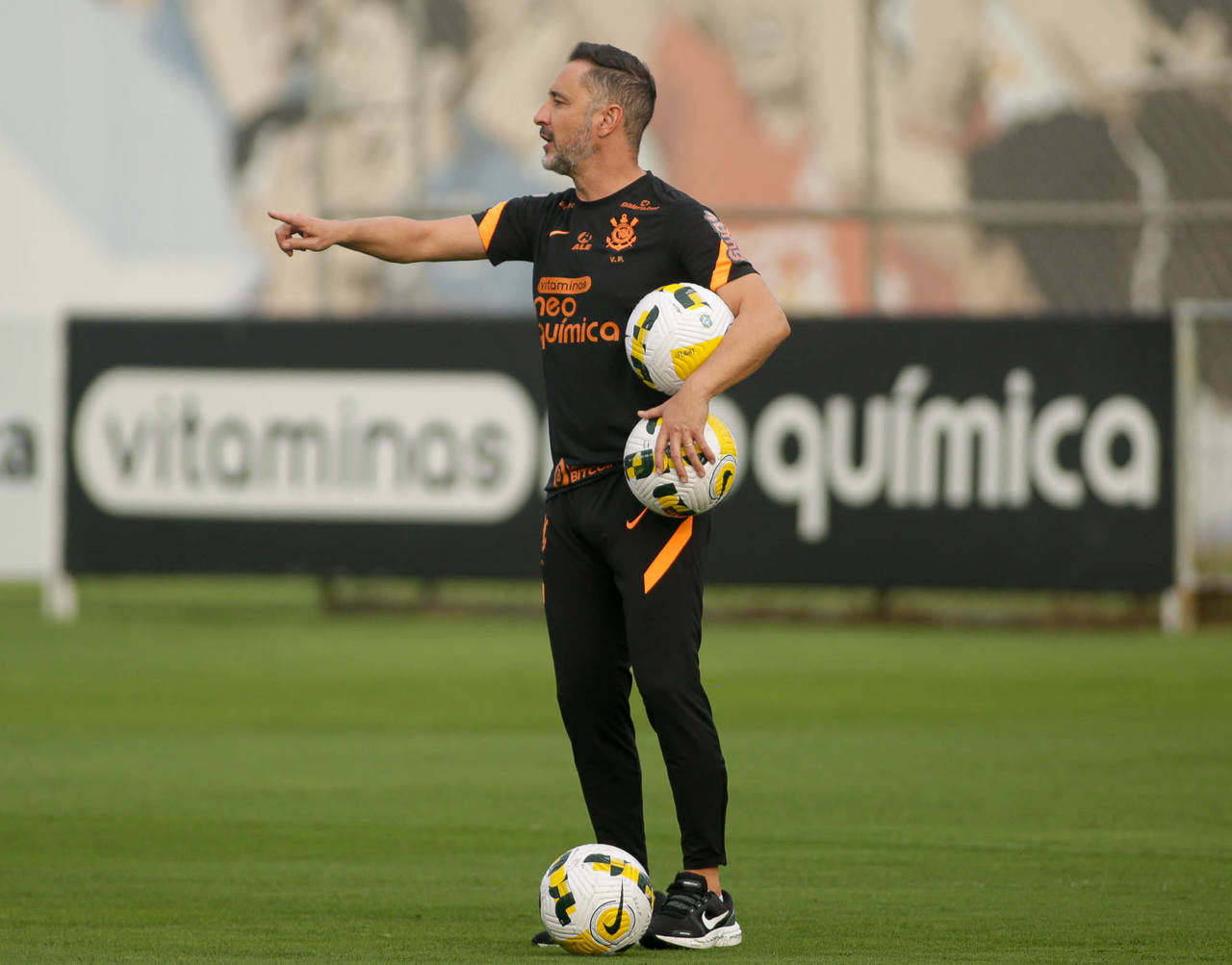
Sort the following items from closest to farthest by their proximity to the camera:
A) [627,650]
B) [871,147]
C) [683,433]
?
1. [683,433]
2. [627,650]
3. [871,147]

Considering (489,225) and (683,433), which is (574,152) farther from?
(683,433)

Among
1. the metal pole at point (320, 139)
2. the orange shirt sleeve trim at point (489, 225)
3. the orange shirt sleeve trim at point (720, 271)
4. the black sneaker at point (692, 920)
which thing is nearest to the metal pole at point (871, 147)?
the metal pole at point (320, 139)

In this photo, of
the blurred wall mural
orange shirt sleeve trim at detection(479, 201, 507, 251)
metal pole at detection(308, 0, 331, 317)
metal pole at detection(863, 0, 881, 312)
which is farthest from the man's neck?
metal pole at detection(308, 0, 331, 317)

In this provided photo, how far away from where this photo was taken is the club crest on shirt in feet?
19.0

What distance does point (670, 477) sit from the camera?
5520 mm

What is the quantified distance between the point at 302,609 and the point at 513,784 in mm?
8599

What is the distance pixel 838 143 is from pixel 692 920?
2213cm

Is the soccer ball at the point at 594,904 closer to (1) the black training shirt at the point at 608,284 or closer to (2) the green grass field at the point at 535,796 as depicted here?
(2) the green grass field at the point at 535,796

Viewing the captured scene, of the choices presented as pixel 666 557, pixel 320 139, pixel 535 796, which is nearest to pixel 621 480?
pixel 666 557

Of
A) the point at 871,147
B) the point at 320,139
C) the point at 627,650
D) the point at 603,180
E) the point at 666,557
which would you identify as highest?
the point at 320,139

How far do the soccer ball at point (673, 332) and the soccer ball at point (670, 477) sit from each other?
0.14 metres

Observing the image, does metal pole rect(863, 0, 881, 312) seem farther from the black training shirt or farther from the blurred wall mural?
the black training shirt

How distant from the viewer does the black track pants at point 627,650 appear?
5.70 metres

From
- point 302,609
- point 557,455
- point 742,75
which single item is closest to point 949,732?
point 557,455
